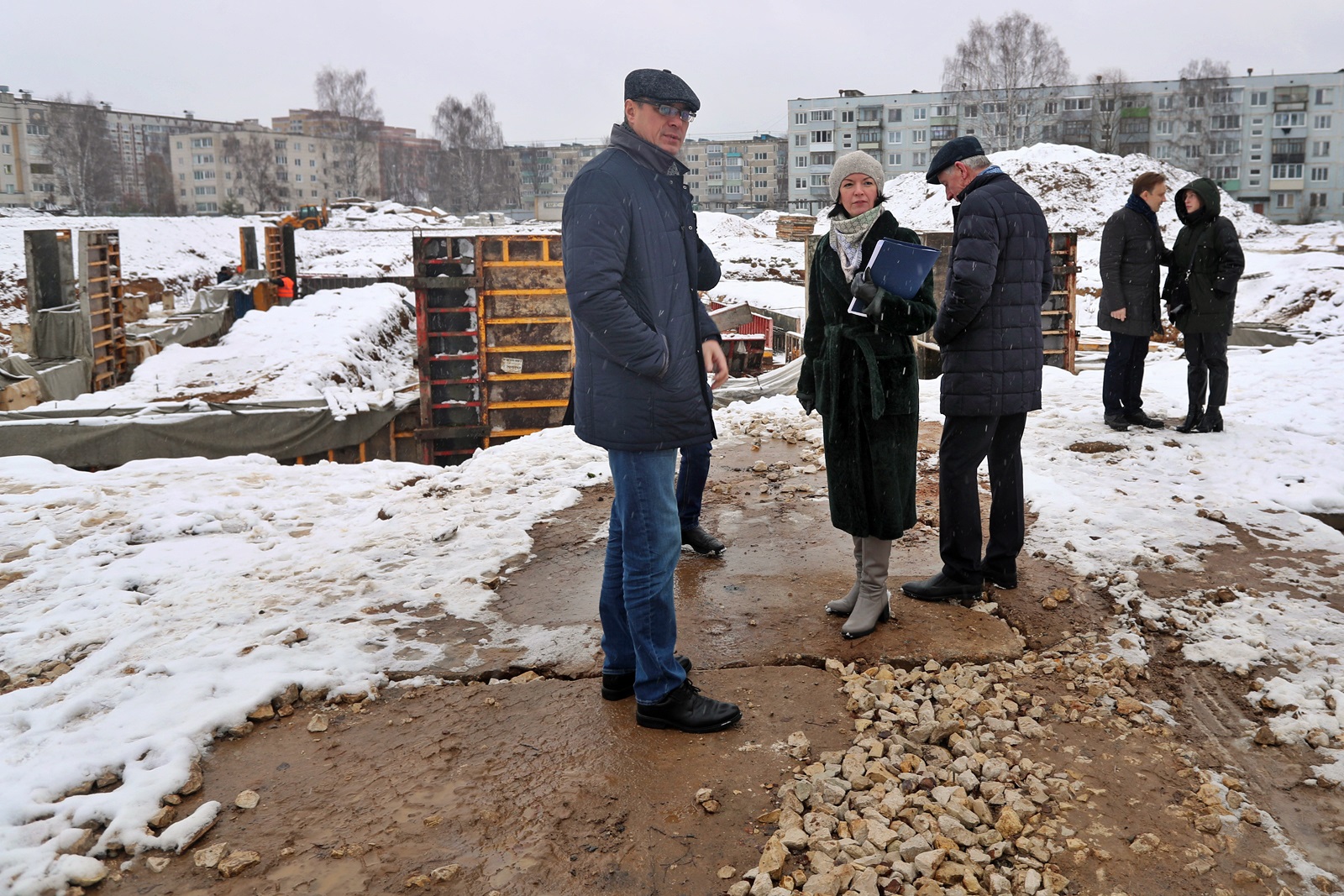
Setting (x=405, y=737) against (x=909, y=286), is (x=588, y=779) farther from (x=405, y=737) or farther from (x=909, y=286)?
(x=909, y=286)

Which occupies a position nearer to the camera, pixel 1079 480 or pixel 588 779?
pixel 588 779

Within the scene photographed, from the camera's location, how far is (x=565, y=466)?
654 cm

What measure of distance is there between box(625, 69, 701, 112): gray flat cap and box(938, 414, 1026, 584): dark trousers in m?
1.95

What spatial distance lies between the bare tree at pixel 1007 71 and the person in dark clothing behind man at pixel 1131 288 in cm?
4977

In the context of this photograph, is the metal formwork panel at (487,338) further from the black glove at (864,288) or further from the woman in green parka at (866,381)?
the black glove at (864,288)

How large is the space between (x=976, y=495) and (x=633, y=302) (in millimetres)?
1970

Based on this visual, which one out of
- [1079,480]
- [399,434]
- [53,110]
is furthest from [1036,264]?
[53,110]

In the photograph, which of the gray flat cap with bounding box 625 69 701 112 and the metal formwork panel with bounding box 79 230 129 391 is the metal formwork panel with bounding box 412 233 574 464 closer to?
the metal formwork panel with bounding box 79 230 129 391

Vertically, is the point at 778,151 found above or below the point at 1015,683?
above

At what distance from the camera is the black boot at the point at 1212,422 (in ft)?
22.9

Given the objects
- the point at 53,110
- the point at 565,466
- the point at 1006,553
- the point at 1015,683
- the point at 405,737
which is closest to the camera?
the point at 405,737

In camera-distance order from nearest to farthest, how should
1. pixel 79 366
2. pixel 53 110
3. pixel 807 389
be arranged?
pixel 807 389 < pixel 79 366 < pixel 53 110

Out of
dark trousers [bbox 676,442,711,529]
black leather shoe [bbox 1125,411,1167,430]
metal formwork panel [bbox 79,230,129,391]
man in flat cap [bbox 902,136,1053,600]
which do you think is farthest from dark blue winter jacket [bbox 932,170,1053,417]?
metal formwork panel [bbox 79,230,129,391]

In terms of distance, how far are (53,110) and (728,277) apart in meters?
62.6
